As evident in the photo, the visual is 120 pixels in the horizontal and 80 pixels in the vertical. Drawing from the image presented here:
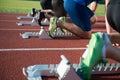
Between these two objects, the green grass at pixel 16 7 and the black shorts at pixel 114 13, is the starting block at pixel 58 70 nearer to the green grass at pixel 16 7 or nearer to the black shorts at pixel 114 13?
the black shorts at pixel 114 13

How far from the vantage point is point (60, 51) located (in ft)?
14.3

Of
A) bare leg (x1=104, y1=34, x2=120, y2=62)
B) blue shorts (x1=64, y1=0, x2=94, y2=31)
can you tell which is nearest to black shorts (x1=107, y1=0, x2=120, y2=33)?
bare leg (x1=104, y1=34, x2=120, y2=62)

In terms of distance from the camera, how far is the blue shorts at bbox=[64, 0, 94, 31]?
4758 millimetres


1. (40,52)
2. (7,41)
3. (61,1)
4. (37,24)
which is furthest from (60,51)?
(37,24)

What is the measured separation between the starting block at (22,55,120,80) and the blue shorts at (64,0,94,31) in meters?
1.79

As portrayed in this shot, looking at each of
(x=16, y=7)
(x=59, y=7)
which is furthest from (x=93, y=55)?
(x=16, y=7)

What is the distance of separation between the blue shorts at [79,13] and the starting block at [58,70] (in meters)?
1.79

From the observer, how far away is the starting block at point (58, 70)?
2.70m

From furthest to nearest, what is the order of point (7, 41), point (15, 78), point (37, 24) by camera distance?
point (37, 24)
point (7, 41)
point (15, 78)

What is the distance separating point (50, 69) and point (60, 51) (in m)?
1.38

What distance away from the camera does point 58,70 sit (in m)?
2.84

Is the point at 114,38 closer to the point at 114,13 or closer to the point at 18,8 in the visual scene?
the point at 114,13

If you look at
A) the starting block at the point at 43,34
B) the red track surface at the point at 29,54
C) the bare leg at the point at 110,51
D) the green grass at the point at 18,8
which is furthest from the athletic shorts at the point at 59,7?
the green grass at the point at 18,8

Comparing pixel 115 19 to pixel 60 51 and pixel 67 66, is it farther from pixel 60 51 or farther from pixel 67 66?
pixel 60 51
